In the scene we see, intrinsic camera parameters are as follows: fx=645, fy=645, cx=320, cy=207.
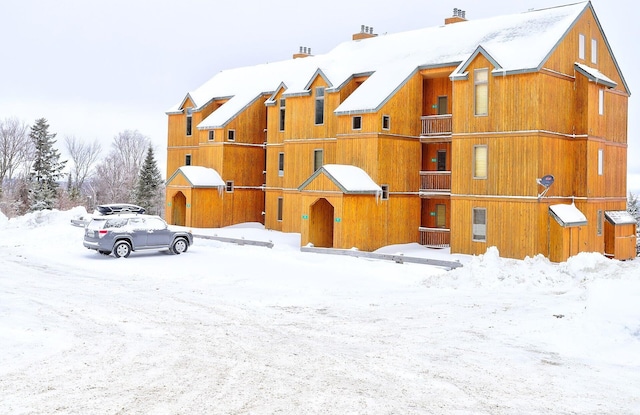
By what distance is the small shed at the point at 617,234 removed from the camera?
32.6 meters

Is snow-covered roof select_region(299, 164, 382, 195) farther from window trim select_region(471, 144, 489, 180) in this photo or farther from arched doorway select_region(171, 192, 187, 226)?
arched doorway select_region(171, 192, 187, 226)

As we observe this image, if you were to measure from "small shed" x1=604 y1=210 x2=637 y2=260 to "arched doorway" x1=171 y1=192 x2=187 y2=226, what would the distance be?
27297mm

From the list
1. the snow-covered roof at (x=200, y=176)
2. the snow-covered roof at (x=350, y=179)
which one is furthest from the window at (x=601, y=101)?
the snow-covered roof at (x=200, y=176)

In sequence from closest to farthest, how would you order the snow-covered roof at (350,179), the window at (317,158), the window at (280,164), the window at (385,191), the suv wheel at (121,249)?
the suv wheel at (121,249)
the snow-covered roof at (350,179)
the window at (385,191)
the window at (317,158)
the window at (280,164)

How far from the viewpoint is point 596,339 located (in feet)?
43.8

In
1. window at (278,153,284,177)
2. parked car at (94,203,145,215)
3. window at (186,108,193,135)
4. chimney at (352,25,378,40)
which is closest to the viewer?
parked car at (94,203,145,215)

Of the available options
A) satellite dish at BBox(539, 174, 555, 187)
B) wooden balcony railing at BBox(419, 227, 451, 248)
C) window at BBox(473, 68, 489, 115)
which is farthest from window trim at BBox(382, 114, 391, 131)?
satellite dish at BBox(539, 174, 555, 187)

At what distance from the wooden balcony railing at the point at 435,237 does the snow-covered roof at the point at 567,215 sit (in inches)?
245

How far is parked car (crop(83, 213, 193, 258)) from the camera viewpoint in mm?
26631

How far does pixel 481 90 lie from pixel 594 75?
5.30 meters

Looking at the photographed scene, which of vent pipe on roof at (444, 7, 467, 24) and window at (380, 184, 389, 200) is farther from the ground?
vent pipe on roof at (444, 7, 467, 24)

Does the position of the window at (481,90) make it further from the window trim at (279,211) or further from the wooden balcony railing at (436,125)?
the window trim at (279,211)

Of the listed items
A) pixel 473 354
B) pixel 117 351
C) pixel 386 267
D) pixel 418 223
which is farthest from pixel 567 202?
pixel 117 351

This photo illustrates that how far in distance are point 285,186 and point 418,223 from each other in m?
9.49
